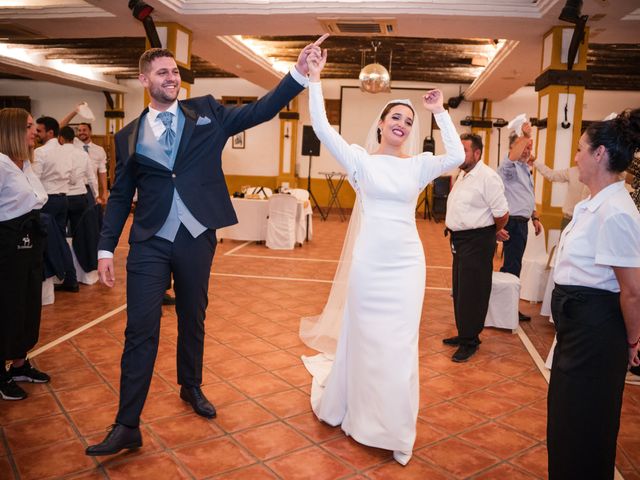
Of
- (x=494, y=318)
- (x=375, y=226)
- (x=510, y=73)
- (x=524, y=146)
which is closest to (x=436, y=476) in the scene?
(x=375, y=226)

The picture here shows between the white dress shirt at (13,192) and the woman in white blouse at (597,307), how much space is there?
2.79 meters

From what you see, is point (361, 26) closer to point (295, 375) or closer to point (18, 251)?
point (295, 375)

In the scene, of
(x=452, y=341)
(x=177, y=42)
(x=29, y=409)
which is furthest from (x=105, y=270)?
(x=177, y=42)

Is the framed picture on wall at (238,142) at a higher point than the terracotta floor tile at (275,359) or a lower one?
higher

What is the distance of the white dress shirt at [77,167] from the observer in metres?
5.75

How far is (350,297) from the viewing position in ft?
8.91

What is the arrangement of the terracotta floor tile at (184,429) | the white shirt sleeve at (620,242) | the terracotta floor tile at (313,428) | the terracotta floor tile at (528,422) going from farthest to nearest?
the terracotta floor tile at (528,422), the terracotta floor tile at (313,428), the terracotta floor tile at (184,429), the white shirt sleeve at (620,242)

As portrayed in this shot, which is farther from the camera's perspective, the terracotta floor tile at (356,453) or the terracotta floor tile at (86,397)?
the terracotta floor tile at (86,397)

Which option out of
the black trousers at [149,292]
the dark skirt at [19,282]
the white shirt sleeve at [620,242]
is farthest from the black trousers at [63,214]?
the white shirt sleeve at [620,242]

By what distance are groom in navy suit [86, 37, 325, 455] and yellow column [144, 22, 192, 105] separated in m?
4.56

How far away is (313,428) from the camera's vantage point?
2848 millimetres

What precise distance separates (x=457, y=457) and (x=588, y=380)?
0.94 m

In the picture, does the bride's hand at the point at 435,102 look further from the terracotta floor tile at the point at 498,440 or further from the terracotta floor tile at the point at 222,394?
the terracotta floor tile at the point at 222,394

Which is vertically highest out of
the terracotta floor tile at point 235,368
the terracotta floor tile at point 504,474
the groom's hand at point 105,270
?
the groom's hand at point 105,270
